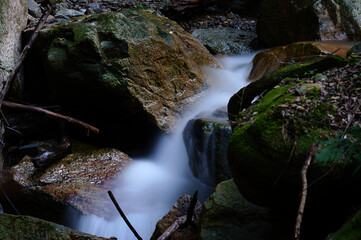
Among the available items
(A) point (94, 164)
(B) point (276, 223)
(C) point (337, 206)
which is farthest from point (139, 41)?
(C) point (337, 206)

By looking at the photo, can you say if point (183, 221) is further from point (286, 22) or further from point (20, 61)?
point (286, 22)

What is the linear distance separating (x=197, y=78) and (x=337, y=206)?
183 inches

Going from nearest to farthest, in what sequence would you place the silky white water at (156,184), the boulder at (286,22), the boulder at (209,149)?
the silky white water at (156,184), the boulder at (209,149), the boulder at (286,22)

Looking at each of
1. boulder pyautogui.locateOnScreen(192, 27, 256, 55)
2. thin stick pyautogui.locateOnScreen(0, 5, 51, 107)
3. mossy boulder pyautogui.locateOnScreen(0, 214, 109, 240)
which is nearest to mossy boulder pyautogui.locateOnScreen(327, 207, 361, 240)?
mossy boulder pyautogui.locateOnScreen(0, 214, 109, 240)

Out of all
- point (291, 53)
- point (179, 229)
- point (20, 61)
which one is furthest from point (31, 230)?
point (291, 53)

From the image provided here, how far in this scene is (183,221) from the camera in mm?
3400

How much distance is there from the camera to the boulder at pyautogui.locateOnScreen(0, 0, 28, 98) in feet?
17.9

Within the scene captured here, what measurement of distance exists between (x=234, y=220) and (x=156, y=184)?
2.54 meters

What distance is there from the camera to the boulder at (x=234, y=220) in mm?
2852

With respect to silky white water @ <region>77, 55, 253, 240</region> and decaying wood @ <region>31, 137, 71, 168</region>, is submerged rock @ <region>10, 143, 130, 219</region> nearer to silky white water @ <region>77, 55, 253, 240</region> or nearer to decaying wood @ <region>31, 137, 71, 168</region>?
decaying wood @ <region>31, 137, 71, 168</region>

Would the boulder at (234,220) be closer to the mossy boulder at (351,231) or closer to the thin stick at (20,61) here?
the mossy boulder at (351,231)

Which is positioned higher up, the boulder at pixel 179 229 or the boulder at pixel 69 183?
the boulder at pixel 179 229

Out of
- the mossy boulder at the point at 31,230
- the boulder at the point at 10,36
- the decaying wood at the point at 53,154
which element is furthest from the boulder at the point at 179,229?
the boulder at the point at 10,36

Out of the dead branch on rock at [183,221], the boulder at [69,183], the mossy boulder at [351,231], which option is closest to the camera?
the mossy boulder at [351,231]
